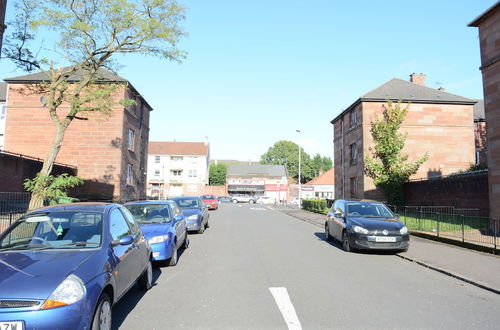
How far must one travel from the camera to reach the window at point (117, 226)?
193 inches

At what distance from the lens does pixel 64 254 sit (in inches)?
159

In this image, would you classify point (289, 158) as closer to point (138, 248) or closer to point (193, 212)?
point (193, 212)

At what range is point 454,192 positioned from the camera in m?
18.7

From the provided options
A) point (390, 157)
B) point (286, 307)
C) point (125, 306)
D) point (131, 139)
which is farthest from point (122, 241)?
point (131, 139)

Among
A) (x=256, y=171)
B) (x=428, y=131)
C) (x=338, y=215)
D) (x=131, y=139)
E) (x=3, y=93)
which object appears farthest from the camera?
(x=256, y=171)

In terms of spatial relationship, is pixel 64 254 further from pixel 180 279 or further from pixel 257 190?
pixel 257 190

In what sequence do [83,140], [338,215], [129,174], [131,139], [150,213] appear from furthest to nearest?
[131,139] → [129,174] → [83,140] → [338,215] → [150,213]

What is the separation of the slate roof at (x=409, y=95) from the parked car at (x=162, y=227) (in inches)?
844

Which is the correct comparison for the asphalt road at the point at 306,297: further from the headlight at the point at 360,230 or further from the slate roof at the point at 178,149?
the slate roof at the point at 178,149

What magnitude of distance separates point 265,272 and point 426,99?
25.0 meters

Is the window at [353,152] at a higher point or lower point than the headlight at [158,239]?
higher

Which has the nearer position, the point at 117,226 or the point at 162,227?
the point at 117,226

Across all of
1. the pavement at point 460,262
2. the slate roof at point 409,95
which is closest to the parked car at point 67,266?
the pavement at point 460,262

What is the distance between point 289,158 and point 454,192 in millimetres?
93967
